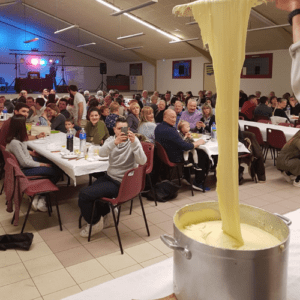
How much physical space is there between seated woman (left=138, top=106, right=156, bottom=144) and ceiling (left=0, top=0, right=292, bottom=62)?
4.47 metres

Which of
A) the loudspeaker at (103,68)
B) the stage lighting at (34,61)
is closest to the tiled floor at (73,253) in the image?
the stage lighting at (34,61)

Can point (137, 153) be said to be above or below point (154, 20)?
below

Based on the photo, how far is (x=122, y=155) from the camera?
351 centimetres

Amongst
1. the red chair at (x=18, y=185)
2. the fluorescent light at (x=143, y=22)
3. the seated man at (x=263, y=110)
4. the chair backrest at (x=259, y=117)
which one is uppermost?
the fluorescent light at (x=143, y=22)

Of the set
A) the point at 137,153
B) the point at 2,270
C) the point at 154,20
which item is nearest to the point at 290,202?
the point at 137,153

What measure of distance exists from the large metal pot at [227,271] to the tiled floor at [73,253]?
2.06m

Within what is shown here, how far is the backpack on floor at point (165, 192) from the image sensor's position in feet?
14.8

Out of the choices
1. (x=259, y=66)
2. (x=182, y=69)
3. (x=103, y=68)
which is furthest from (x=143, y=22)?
(x=103, y=68)

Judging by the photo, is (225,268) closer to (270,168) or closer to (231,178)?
(231,178)

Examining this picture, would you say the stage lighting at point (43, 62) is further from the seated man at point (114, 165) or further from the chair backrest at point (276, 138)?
the seated man at point (114, 165)

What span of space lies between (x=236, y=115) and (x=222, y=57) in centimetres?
12

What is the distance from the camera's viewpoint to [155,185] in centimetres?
468

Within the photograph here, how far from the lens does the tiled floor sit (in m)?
2.67

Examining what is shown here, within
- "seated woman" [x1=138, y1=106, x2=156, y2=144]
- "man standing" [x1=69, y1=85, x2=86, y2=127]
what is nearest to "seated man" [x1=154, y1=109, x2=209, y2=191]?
"seated woman" [x1=138, y1=106, x2=156, y2=144]
